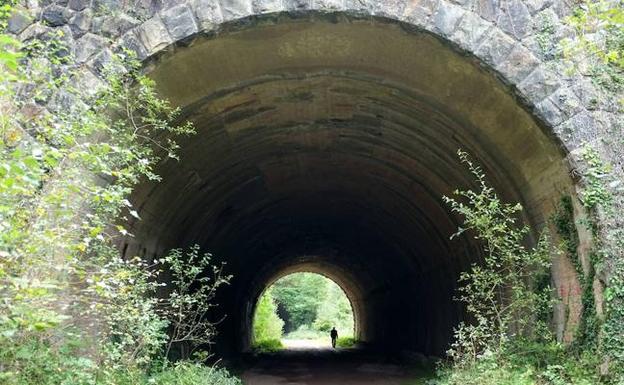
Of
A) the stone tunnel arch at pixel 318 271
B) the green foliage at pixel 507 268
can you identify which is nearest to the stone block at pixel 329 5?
the green foliage at pixel 507 268

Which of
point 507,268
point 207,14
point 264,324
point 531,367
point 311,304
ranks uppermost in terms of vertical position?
point 311,304

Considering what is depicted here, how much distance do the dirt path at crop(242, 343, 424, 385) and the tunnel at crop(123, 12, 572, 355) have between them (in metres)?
1.22

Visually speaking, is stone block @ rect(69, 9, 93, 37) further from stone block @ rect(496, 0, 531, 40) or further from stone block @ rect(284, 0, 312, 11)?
stone block @ rect(496, 0, 531, 40)

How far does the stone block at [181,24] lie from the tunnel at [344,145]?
0.11 metres

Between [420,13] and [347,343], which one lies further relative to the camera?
[347,343]

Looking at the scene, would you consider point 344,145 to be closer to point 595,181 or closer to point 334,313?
point 595,181

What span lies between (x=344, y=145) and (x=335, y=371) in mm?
7553

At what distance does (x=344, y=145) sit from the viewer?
1070 cm

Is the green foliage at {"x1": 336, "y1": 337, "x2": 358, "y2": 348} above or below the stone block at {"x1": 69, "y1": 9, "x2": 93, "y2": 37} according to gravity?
below

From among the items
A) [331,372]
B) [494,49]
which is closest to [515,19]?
[494,49]

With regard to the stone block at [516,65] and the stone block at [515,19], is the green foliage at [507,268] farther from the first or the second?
the stone block at [515,19]

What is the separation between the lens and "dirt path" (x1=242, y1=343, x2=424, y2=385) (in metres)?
13.1

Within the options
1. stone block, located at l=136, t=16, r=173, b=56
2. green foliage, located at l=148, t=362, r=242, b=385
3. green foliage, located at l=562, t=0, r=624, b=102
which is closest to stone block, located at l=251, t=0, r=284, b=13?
stone block, located at l=136, t=16, r=173, b=56

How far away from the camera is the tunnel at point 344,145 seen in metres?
6.96
